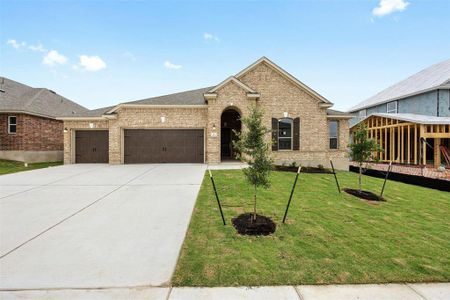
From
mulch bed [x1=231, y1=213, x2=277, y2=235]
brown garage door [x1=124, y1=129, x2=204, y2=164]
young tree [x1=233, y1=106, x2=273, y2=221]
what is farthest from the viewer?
brown garage door [x1=124, y1=129, x2=204, y2=164]

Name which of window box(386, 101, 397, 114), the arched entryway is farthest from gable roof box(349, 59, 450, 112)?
the arched entryway

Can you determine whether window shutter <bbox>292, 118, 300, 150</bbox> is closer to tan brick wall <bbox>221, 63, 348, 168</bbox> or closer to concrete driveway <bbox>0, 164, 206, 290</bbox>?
tan brick wall <bbox>221, 63, 348, 168</bbox>

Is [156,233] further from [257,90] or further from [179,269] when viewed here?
[257,90]

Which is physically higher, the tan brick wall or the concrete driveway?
the tan brick wall

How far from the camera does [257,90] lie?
14945mm

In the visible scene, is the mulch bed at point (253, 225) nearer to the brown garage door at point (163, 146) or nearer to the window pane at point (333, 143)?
the brown garage door at point (163, 146)

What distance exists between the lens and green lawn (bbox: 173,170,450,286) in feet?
10.3

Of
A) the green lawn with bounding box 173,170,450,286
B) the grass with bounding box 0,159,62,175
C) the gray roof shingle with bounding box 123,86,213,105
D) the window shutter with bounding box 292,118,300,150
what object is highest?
the gray roof shingle with bounding box 123,86,213,105

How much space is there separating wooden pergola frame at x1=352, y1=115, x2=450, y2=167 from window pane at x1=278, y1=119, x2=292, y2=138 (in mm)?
5508

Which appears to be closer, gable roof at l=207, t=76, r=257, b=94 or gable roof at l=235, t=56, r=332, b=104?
gable roof at l=207, t=76, r=257, b=94

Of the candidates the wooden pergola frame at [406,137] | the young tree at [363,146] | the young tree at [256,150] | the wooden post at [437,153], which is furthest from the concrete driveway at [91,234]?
the wooden post at [437,153]

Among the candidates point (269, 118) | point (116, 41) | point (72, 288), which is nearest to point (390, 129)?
point (269, 118)

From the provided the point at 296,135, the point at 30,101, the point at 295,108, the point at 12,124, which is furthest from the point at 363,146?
the point at 30,101

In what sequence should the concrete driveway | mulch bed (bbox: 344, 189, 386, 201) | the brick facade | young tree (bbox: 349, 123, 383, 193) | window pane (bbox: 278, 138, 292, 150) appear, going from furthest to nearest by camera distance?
the brick facade
window pane (bbox: 278, 138, 292, 150)
young tree (bbox: 349, 123, 383, 193)
mulch bed (bbox: 344, 189, 386, 201)
the concrete driveway
